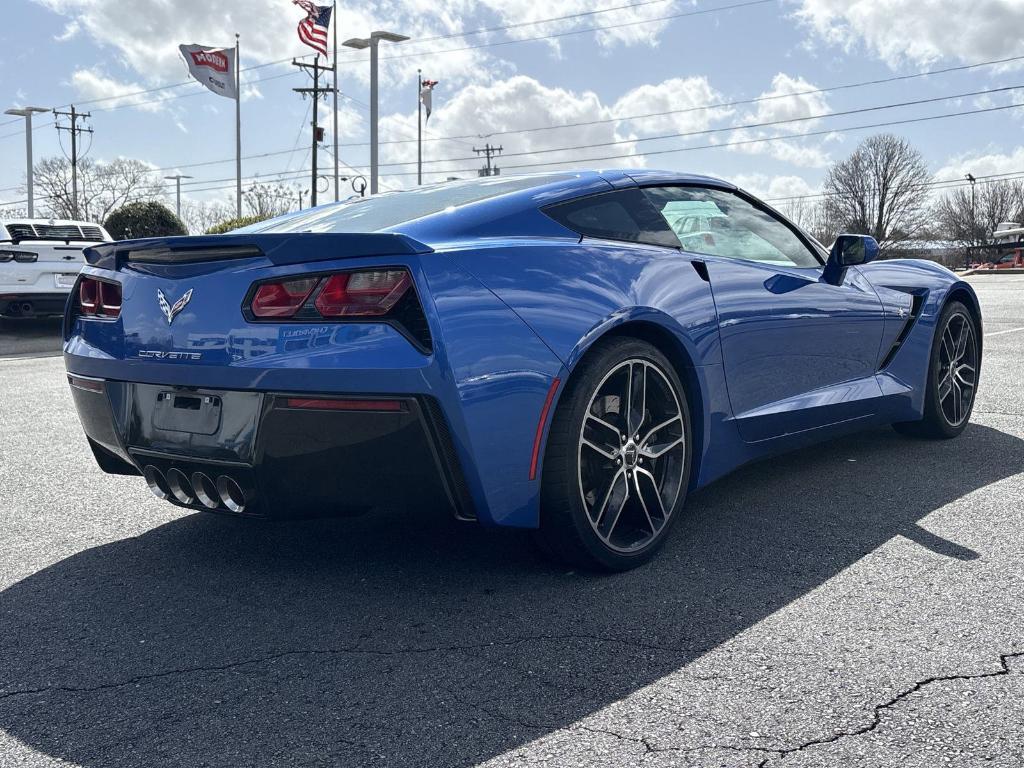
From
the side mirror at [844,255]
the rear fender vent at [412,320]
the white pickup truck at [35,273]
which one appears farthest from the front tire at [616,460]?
the white pickup truck at [35,273]

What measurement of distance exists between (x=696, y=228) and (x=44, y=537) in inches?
102

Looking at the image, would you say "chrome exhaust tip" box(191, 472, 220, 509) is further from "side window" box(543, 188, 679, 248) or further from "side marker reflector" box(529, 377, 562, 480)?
"side window" box(543, 188, 679, 248)

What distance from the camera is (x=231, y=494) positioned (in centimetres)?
288

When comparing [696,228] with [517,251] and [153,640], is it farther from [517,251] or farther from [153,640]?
[153,640]

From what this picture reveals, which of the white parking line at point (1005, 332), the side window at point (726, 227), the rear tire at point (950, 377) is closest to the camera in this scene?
the side window at point (726, 227)

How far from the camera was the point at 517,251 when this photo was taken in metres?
2.90

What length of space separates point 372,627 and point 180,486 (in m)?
0.73

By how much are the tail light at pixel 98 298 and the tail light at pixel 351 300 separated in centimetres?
66

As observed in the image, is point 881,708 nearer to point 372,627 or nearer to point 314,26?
point 372,627

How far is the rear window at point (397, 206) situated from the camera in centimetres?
322

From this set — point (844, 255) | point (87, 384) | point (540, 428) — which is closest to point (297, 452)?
point (540, 428)

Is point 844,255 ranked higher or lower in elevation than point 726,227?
lower

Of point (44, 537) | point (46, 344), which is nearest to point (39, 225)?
point (46, 344)

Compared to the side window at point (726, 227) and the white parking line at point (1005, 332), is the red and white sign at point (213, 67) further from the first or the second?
the side window at point (726, 227)
